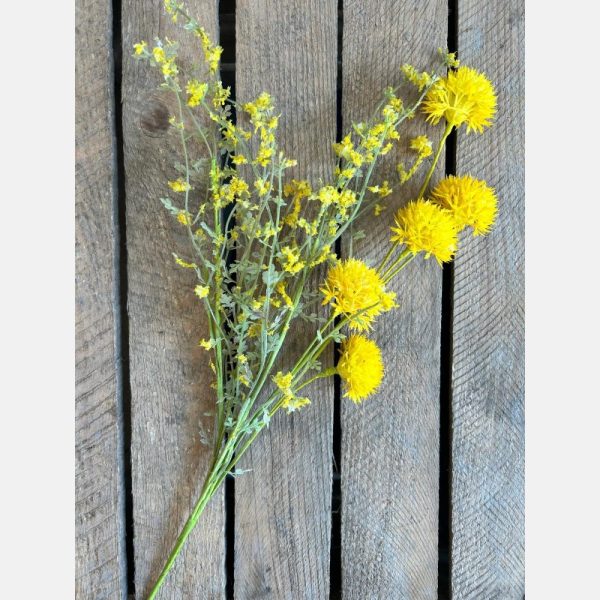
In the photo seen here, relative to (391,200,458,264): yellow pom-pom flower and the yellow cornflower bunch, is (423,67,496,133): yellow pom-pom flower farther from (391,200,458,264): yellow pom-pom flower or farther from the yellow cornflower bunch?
(391,200,458,264): yellow pom-pom flower

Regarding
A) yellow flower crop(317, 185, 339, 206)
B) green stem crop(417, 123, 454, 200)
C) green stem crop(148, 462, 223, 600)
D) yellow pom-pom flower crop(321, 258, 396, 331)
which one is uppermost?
green stem crop(417, 123, 454, 200)

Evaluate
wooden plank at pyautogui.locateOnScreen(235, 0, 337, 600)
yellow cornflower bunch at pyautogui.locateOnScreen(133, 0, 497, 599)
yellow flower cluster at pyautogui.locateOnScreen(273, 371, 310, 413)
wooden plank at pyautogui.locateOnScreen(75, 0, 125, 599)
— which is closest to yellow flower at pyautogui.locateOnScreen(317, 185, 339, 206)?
yellow cornflower bunch at pyautogui.locateOnScreen(133, 0, 497, 599)

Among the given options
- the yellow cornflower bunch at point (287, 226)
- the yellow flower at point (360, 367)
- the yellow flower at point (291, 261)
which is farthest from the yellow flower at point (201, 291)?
the yellow flower at point (360, 367)

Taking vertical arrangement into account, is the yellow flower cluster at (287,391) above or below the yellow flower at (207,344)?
below

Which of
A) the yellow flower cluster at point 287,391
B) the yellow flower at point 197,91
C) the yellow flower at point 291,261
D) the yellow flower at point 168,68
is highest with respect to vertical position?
the yellow flower at point 168,68

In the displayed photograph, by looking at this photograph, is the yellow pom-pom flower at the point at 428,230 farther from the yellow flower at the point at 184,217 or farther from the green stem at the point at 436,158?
the yellow flower at the point at 184,217

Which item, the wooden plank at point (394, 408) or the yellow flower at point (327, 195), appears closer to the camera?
the yellow flower at point (327, 195)
